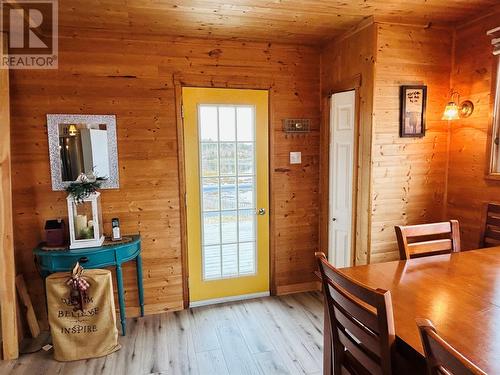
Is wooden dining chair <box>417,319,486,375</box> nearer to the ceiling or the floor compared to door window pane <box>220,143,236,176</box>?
nearer to the floor

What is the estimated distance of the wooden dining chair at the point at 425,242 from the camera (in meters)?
2.02

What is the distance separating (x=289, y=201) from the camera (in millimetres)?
3434

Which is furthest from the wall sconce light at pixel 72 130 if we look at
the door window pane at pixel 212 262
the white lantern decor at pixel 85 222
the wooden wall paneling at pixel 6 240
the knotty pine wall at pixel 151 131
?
the door window pane at pixel 212 262

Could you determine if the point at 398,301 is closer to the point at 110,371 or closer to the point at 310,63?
the point at 110,371

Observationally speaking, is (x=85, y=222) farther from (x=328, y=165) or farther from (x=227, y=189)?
(x=328, y=165)

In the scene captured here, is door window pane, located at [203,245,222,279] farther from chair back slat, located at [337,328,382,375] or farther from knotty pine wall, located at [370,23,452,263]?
chair back slat, located at [337,328,382,375]

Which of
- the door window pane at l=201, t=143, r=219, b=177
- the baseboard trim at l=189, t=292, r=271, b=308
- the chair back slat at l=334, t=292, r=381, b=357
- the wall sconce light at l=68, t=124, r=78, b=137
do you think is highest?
the wall sconce light at l=68, t=124, r=78, b=137

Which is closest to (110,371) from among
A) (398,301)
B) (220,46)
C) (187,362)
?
(187,362)

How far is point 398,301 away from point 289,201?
2059 mm

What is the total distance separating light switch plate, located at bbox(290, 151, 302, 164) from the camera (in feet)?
11.1

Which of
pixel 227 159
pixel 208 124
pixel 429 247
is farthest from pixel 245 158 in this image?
pixel 429 247

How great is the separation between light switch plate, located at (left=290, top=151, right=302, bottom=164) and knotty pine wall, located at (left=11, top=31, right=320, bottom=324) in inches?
1.8

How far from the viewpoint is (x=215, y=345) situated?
261 centimetres

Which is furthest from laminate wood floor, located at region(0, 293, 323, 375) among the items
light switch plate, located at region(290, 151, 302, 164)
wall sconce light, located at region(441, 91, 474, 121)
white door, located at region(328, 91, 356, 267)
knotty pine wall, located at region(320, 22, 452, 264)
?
wall sconce light, located at region(441, 91, 474, 121)
